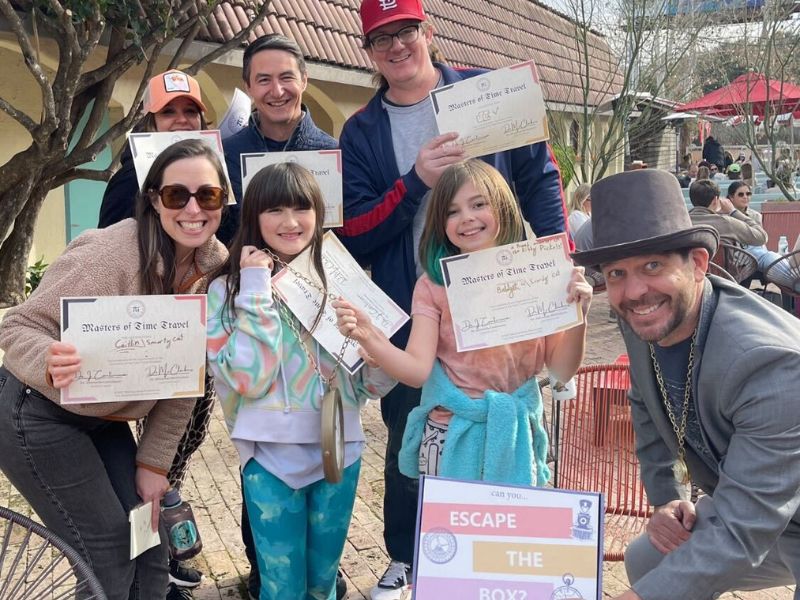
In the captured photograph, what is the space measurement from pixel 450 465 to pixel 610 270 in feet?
2.72

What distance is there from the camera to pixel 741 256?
26.2 feet

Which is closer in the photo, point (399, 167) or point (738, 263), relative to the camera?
point (399, 167)

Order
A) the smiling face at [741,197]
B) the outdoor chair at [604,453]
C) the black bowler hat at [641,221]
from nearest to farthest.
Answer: the black bowler hat at [641,221], the outdoor chair at [604,453], the smiling face at [741,197]

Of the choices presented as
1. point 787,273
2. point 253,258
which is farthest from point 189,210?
point 787,273

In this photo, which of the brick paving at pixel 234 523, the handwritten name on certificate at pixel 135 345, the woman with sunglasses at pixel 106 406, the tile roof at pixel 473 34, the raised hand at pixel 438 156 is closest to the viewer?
the handwritten name on certificate at pixel 135 345

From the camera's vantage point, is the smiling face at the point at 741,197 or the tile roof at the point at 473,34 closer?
the tile roof at the point at 473,34

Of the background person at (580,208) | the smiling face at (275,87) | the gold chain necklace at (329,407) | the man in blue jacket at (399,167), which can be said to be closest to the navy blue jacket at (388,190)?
the man in blue jacket at (399,167)

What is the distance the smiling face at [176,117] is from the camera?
124 inches

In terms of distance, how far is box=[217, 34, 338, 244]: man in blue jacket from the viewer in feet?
10.4

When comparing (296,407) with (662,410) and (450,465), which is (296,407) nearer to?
(450,465)

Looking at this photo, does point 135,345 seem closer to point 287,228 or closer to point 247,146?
point 287,228

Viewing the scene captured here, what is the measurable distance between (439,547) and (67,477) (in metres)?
1.19
